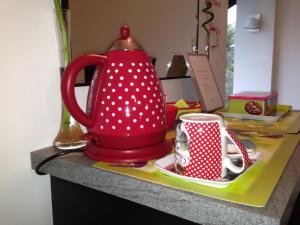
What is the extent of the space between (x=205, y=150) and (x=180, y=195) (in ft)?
0.28

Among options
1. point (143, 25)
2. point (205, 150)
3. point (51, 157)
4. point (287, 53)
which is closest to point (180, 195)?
point (205, 150)

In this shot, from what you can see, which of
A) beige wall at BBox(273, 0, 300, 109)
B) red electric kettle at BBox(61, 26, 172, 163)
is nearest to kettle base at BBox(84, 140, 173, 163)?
red electric kettle at BBox(61, 26, 172, 163)

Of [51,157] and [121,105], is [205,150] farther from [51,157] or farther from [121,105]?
[51,157]

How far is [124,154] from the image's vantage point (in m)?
0.60

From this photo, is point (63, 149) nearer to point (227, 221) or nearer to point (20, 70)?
point (20, 70)

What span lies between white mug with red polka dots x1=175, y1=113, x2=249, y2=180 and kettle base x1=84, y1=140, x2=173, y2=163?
11cm

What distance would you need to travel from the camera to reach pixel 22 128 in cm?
66

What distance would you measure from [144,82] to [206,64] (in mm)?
792

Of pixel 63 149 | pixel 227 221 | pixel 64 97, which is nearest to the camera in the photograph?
pixel 227 221

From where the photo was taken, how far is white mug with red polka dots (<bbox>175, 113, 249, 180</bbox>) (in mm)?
498

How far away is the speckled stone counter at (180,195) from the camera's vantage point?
0.42 meters

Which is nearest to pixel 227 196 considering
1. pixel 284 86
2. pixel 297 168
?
pixel 297 168

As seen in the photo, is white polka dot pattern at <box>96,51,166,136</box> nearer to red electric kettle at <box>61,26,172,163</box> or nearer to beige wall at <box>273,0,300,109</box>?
red electric kettle at <box>61,26,172,163</box>

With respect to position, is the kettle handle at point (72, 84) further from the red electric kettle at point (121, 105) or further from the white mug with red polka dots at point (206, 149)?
the white mug with red polka dots at point (206, 149)
